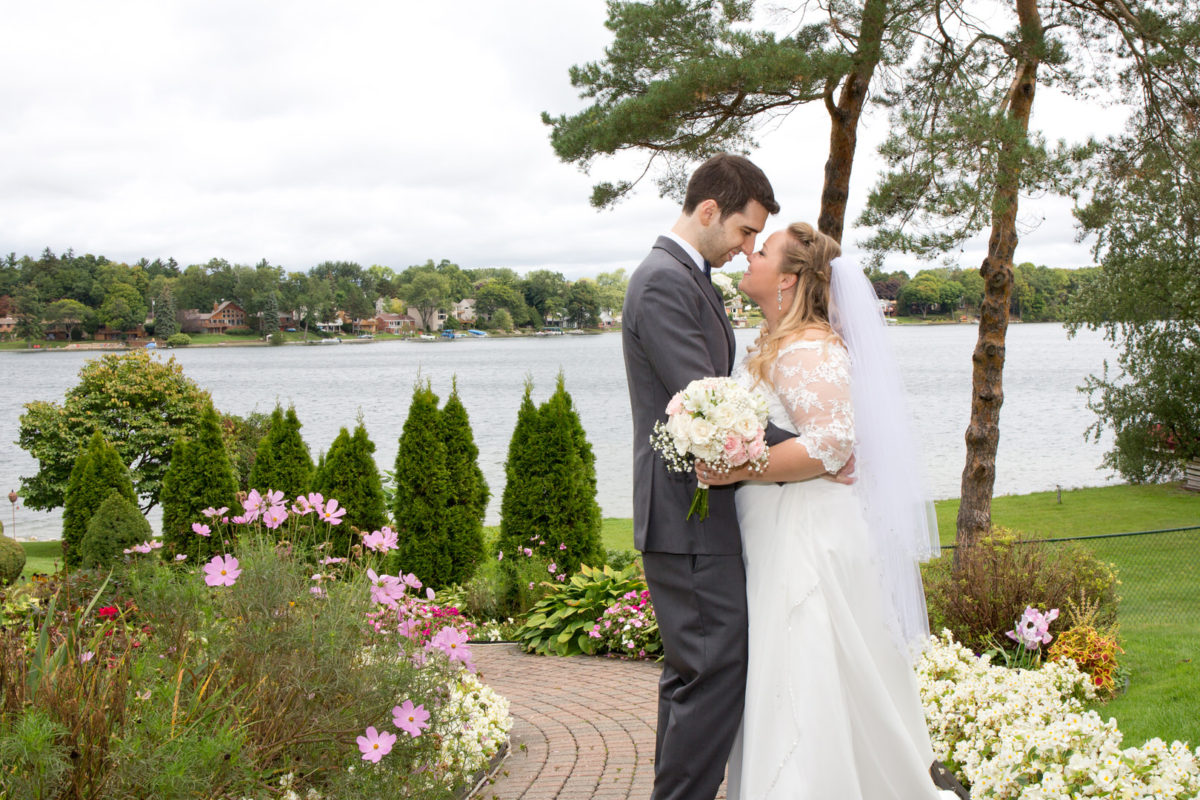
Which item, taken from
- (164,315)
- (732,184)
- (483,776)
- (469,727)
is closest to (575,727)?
(483,776)

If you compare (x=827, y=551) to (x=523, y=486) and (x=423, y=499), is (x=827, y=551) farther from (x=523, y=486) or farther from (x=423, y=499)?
(x=423, y=499)

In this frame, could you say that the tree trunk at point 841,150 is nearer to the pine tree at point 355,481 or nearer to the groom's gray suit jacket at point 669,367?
the pine tree at point 355,481

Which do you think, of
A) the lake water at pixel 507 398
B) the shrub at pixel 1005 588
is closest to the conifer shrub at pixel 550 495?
the lake water at pixel 507 398

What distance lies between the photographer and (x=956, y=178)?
8250 mm

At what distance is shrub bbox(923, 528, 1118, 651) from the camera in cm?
586

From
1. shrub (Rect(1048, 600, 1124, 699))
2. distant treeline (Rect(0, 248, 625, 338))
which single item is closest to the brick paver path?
shrub (Rect(1048, 600, 1124, 699))

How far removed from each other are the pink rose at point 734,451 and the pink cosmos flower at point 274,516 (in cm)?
245

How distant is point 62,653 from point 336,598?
1023 millimetres

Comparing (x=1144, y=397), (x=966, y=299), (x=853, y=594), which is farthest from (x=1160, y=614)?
(x=966, y=299)

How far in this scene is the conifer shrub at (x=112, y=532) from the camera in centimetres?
975

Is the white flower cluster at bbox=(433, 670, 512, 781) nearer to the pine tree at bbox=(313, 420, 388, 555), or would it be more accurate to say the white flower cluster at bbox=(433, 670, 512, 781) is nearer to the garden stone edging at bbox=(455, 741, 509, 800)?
the garden stone edging at bbox=(455, 741, 509, 800)

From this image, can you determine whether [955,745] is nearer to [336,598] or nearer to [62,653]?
[336,598]

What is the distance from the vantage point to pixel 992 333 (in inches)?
353

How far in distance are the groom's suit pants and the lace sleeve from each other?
51 cm
